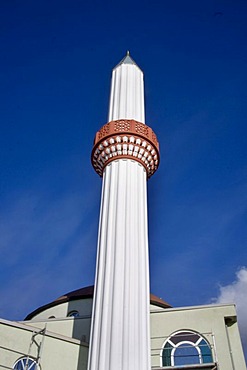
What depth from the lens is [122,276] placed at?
8555 mm

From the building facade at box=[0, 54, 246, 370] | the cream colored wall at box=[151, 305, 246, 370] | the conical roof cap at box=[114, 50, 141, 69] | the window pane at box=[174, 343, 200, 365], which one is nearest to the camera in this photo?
the building facade at box=[0, 54, 246, 370]

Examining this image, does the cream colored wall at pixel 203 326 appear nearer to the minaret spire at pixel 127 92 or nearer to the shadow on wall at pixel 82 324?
the shadow on wall at pixel 82 324

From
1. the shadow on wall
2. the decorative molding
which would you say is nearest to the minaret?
the decorative molding

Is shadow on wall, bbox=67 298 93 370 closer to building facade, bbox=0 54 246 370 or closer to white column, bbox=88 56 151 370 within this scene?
building facade, bbox=0 54 246 370

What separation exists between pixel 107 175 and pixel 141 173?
3.11 ft

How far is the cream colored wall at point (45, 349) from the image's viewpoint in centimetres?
903

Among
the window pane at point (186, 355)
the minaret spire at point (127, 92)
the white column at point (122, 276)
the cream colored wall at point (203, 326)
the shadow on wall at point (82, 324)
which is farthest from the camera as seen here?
the minaret spire at point (127, 92)

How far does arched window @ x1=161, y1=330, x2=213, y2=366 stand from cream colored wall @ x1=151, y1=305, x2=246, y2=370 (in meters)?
0.13

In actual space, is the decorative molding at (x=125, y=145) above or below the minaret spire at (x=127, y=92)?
below

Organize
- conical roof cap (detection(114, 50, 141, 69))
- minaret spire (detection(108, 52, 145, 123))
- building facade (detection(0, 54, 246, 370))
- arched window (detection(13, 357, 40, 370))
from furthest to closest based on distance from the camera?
conical roof cap (detection(114, 50, 141, 69)) < minaret spire (detection(108, 52, 145, 123)) < arched window (detection(13, 357, 40, 370)) < building facade (detection(0, 54, 246, 370))

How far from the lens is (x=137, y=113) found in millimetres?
12453

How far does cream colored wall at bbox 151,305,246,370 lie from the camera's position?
33.5 ft

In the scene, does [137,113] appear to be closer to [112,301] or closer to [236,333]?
[112,301]

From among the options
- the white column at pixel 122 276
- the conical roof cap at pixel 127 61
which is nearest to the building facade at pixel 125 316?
the white column at pixel 122 276
